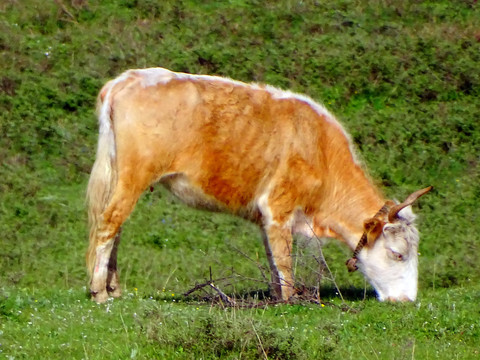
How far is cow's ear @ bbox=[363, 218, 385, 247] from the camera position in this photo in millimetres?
9875

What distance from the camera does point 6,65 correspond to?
16.0 m

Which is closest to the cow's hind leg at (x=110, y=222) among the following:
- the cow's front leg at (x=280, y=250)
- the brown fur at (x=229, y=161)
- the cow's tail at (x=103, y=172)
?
the brown fur at (x=229, y=161)

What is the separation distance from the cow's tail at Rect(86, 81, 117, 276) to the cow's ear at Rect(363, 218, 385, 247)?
2590 millimetres

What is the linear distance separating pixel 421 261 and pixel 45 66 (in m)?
7.45

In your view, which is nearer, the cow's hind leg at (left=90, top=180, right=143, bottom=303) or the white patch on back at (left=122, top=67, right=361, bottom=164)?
the cow's hind leg at (left=90, top=180, right=143, bottom=303)

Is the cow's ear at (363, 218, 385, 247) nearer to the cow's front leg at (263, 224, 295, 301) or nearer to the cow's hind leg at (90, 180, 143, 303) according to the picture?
the cow's front leg at (263, 224, 295, 301)

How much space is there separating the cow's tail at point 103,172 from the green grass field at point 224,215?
0.80 metres

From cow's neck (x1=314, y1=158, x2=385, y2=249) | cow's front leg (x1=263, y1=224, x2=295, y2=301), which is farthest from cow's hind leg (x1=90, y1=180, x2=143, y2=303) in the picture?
cow's neck (x1=314, y1=158, x2=385, y2=249)

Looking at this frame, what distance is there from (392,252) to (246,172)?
5.48ft

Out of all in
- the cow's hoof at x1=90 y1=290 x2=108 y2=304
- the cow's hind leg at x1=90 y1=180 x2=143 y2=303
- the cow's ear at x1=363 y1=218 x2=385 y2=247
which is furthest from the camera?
the cow's ear at x1=363 y1=218 x2=385 y2=247

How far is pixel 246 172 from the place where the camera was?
9.77m

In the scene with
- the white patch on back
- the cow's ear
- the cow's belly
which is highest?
the white patch on back

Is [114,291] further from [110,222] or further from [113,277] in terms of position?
[110,222]

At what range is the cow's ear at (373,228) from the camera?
9875mm
